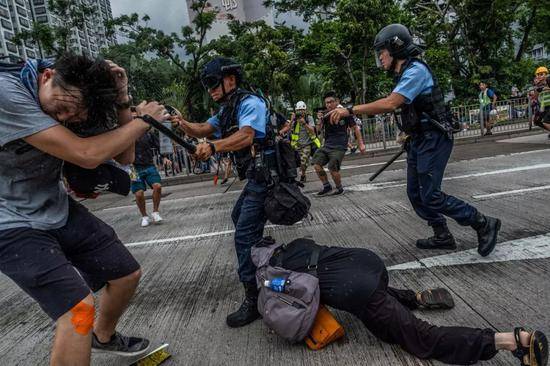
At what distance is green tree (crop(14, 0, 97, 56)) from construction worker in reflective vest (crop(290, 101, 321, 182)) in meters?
15.4

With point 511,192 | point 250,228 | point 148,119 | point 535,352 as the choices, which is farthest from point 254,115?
point 511,192

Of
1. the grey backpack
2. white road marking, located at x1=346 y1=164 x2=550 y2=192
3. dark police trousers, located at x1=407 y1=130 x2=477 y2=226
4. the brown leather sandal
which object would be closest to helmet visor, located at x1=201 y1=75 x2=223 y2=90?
the grey backpack

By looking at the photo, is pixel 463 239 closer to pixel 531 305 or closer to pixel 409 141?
pixel 409 141

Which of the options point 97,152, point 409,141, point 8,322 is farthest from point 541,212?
point 8,322

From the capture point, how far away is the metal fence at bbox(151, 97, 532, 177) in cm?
1483

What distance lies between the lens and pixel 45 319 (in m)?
3.33

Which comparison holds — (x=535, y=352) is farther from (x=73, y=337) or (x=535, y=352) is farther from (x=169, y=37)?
(x=169, y=37)

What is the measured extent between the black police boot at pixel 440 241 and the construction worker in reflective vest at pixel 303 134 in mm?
5889

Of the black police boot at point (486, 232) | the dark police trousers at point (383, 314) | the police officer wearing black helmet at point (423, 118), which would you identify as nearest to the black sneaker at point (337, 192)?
the police officer wearing black helmet at point (423, 118)

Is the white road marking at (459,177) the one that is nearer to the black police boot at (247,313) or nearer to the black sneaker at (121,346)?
the black police boot at (247,313)

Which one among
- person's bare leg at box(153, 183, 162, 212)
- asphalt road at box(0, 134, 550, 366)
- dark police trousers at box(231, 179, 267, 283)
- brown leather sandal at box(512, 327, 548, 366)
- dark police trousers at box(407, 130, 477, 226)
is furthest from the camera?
person's bare leg at box(153, 183, 162, 212)

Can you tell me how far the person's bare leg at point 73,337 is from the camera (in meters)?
1.71

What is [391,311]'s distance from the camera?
85.8 inches

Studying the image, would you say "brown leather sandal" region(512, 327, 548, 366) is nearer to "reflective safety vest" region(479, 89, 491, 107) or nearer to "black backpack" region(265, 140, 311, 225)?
"black backpack" region(265, 140, 311, 225)
